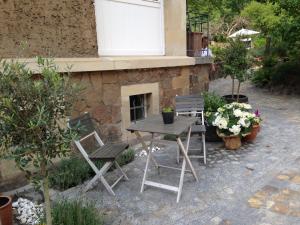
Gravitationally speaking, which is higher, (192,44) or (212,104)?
(192,44)

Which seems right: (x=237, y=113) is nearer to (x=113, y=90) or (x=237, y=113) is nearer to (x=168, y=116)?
(x=168, y=116)

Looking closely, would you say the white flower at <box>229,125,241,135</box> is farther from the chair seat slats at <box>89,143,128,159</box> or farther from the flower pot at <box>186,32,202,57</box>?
the flower pot at <box>186,32,202,57</box>

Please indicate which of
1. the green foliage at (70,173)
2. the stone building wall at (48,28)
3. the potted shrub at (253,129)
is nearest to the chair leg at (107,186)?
the green foliage at (70,173)

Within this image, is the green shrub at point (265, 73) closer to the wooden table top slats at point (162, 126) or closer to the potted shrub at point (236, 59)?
the potted shrub at point (236, 59)

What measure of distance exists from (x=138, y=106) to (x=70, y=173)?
2161mm

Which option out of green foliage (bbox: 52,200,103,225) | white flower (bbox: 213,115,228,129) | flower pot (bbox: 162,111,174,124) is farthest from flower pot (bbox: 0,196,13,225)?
white flower (bbox: 213,115,228,129)

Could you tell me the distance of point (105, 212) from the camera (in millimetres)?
3213

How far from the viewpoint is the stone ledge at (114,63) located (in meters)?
4.04

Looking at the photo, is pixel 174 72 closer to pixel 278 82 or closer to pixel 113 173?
pixel 113 173

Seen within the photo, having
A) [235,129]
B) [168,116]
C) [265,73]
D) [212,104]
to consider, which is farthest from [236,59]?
[265,73]

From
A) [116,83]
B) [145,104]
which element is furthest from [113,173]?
[145,104]

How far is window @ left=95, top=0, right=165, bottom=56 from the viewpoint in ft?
16.4

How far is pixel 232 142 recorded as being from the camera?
16.3 ft

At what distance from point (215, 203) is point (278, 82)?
834 centimetres
